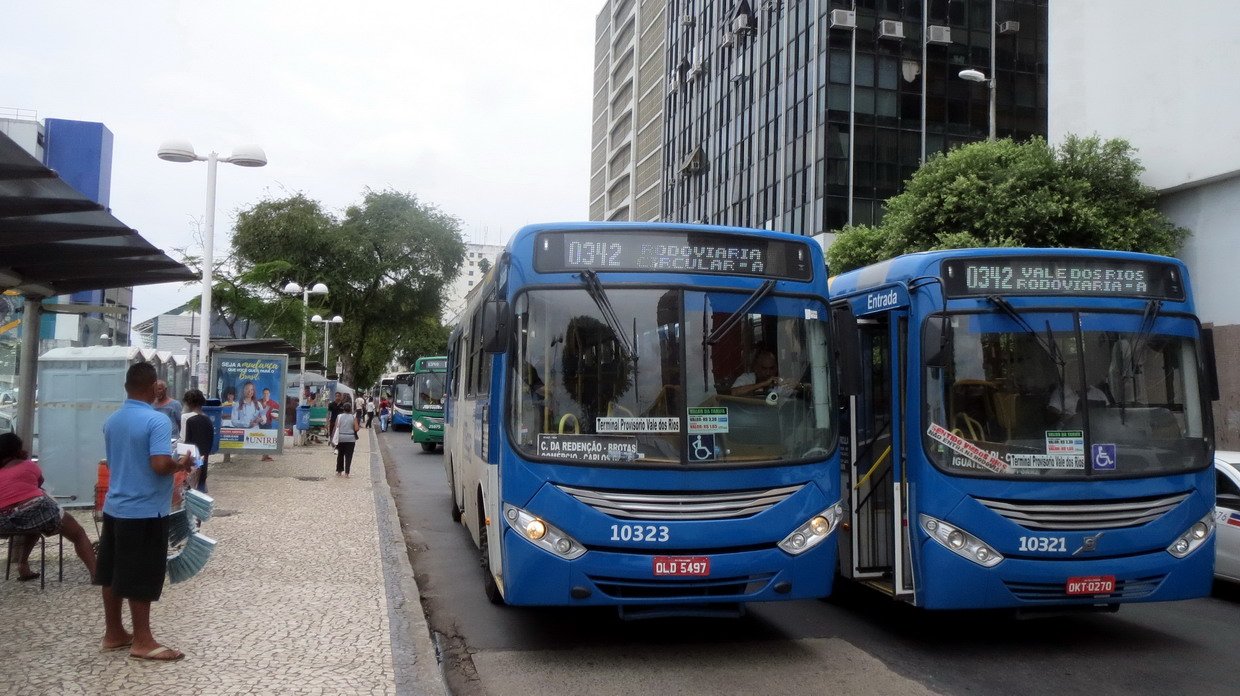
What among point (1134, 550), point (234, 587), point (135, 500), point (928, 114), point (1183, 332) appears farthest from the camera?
point (928, 114)

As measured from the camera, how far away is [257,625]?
24.2 feet

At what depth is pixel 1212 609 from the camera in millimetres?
9281

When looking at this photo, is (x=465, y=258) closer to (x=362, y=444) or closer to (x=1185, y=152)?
(x=362, y=444)

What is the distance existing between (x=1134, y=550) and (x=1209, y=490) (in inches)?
32.5

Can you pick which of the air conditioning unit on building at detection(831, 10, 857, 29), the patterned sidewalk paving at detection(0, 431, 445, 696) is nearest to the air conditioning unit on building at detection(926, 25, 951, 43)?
the air conditioning unit on building at detection(831, 10, 857, 29)

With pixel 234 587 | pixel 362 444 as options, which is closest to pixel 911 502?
pixel 234 587

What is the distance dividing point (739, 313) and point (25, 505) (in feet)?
18.5

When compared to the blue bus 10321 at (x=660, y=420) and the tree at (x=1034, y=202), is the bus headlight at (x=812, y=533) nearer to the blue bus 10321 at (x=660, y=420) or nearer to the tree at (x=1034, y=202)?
the blue bus 10321 at (x=660, y=420)

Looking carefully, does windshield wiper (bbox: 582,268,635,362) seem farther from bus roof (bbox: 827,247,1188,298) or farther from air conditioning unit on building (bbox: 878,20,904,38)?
air conditioning unit on building (bbox: 878,20,904,38)

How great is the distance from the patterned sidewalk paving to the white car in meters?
7.34

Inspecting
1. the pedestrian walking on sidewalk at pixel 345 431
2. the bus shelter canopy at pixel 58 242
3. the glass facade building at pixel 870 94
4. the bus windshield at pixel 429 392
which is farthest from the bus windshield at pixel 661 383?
the glass facade building at pixel 870 94

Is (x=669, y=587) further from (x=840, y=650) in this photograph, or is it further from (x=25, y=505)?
(x=25, y=505)

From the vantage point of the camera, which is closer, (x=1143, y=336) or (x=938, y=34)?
(x=1143, y=336)

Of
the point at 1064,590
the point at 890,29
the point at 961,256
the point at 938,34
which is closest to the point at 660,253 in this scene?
the point at 961,256
